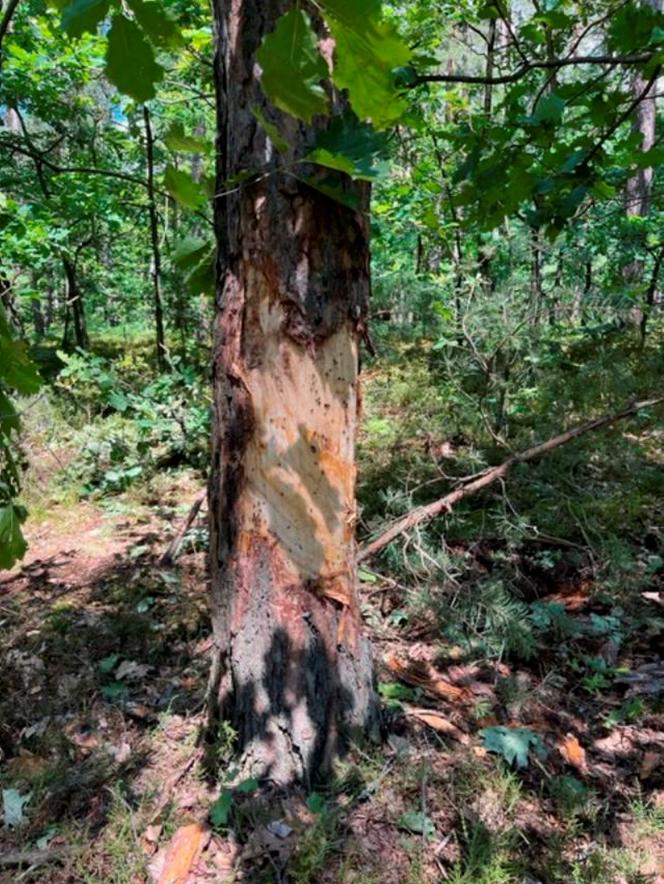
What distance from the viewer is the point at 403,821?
1775 mm

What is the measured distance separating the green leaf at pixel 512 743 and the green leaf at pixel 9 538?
5.75ft

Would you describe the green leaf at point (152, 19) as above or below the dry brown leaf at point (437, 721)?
above

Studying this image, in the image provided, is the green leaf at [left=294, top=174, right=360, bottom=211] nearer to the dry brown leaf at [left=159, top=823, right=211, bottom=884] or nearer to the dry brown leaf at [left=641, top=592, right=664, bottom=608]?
the dry brown leaf at [left=159, top=823, right=211, bottom=884]

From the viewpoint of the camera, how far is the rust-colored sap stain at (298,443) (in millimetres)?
1592

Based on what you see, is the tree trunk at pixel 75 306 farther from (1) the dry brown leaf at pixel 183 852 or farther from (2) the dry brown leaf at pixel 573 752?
(2) the dry brown leaf at pixel 573 752

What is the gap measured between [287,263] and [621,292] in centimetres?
298

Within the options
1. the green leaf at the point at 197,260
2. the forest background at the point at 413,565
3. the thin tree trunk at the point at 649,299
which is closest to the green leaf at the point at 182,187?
the forest background at the point at 413,565

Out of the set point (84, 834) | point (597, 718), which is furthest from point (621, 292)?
point (84, 834)

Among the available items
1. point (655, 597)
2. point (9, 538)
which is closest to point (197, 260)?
point (9, 538)

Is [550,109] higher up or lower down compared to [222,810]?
higher up

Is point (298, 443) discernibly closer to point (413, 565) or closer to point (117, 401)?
point (413, 565)

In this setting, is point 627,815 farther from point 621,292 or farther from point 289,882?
point 621,292

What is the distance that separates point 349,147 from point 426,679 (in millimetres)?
2068

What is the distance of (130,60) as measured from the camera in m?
0.78
